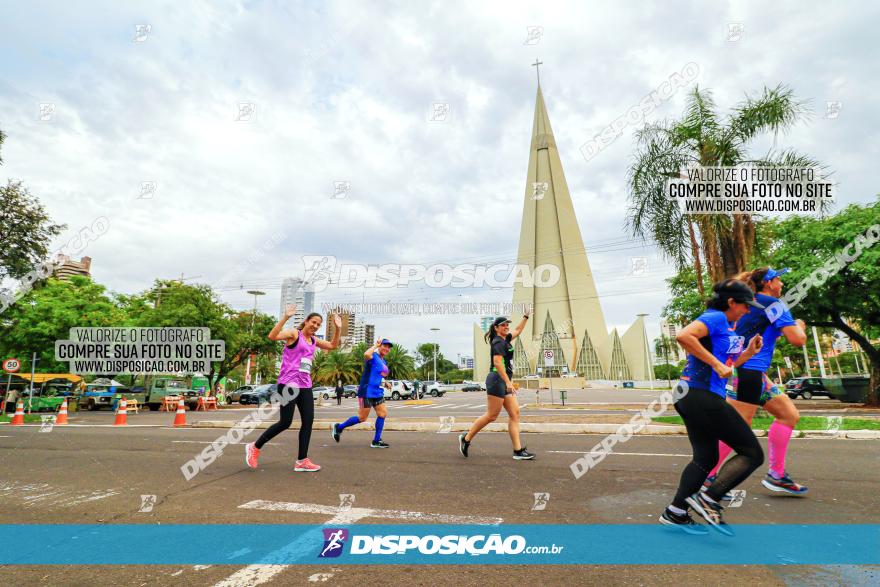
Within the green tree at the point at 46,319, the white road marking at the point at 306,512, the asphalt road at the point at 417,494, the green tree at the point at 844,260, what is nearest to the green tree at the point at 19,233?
the green tree at the point at 46,319

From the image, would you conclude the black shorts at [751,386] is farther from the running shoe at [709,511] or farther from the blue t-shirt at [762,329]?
the running shoe at [709,511]

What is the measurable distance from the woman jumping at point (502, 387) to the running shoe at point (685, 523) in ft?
8.98

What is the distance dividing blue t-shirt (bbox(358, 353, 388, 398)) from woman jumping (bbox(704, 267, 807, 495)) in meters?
4.86

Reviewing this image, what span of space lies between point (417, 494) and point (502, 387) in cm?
221

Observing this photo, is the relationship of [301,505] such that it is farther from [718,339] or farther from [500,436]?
[500,436]

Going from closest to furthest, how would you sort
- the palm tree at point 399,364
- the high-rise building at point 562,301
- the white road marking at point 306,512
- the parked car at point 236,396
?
the white road marking at point 306,512 < the parked car at point 236,396 < the palm tree at point 399,364 < the high-rise building at point 562,301

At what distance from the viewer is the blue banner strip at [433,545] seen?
8.94 ft

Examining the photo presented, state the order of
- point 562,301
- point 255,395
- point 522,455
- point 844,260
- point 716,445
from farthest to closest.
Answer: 1. point 562,301
2. point 255,395
3. point 844,260
4. point 522,455
5. point 716,445

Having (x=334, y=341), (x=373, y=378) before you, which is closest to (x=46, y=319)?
(x=373, y=378)

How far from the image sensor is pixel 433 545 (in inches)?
117

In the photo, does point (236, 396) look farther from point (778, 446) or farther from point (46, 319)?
point (778, 446)

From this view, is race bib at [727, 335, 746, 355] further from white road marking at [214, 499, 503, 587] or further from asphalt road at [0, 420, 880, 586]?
white road marking at [214, 499, 503, 587]

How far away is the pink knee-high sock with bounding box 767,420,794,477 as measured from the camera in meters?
4.23

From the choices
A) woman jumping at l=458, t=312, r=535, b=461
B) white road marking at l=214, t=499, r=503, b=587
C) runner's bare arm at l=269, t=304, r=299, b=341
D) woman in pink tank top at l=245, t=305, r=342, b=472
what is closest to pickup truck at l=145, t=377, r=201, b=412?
woman in pink tank top at l=245, t=305, r=342, b=472
